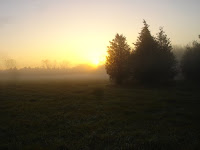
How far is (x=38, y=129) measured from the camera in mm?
18016

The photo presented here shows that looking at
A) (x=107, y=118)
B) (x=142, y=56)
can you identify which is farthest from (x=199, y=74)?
(x=107, y=118)

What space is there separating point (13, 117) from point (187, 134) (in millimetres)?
17093

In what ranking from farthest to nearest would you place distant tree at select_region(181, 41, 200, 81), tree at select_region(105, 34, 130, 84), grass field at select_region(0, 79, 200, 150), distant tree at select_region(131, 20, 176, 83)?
distant tree at select_region(181, 41, 200, 81), tree at select_region(105, 34, 130, 84), distant tree at select_region(131, 20, 176, 83), grass field at select_region(0, 79, 200, 150)

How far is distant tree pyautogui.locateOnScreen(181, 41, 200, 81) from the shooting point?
238ft

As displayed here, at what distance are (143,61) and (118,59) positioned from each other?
8907 mm

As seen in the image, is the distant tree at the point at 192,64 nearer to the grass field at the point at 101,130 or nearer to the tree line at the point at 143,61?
the tree line at the point at 143,61

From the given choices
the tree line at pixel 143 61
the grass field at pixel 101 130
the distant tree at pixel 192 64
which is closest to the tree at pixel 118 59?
the tree line at pixel 143 61

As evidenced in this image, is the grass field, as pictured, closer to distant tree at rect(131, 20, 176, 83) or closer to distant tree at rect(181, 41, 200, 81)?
distant tree at rect(131, 20, 176, 83)

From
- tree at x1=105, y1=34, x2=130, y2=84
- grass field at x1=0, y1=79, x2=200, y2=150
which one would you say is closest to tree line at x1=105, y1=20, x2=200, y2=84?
tree at x1=105, y1=34, x2=130, y2=84

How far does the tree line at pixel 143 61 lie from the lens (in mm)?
60438

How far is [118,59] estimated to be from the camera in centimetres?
6656

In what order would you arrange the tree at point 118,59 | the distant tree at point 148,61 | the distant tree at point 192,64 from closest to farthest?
the distant tree at point 148,61 < the tree at point 118,59 < the distant tree at point 192,64

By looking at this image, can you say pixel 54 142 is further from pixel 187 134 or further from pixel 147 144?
pixel 187 134

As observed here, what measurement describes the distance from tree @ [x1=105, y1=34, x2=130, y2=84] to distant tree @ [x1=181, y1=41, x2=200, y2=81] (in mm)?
24086
